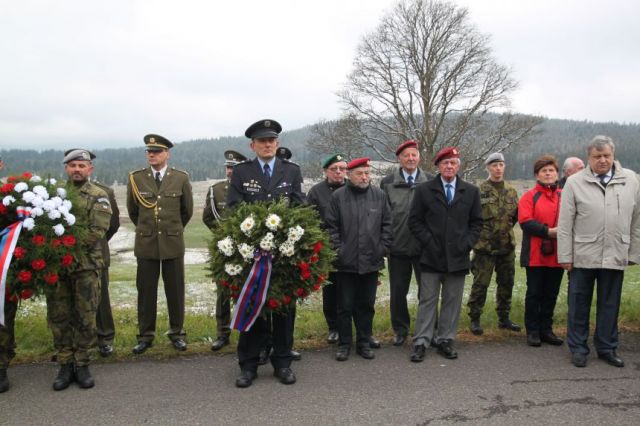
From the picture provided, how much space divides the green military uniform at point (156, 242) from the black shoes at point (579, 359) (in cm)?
438

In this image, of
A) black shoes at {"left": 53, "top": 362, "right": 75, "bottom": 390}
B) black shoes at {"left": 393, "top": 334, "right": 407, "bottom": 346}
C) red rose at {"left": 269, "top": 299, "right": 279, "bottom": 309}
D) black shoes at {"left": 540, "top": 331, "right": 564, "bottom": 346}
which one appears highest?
red rose at {"left": 269, "top": 299, "right": 279, "bottom": 309}

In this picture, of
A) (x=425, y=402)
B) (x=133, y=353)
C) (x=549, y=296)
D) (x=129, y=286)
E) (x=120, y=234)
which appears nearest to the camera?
(x=425, y=402)

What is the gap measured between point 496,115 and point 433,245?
22.9m

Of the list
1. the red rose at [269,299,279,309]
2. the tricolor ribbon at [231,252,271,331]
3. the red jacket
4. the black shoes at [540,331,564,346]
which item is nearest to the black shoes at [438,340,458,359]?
the black shoes at [540,331,564,346]

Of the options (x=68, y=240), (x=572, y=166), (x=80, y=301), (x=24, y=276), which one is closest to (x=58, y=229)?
(x=68, y=240)

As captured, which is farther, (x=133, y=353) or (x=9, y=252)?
(x=133, y=353)

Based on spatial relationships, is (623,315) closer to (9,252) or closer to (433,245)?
(433,245)

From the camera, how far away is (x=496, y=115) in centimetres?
2650

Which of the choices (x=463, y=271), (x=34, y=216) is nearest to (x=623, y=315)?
(x=463, y=271)

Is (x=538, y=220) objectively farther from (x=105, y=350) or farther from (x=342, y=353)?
(x=105, y=350)

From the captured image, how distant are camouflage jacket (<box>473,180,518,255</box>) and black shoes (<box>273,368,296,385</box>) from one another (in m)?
3.03

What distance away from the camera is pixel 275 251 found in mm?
4758

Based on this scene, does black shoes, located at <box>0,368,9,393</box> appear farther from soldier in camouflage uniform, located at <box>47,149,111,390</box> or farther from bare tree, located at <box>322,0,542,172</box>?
bare tree, located at <box>322,0,542,172</box>

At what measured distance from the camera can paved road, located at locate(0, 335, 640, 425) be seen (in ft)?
→ 13.2
